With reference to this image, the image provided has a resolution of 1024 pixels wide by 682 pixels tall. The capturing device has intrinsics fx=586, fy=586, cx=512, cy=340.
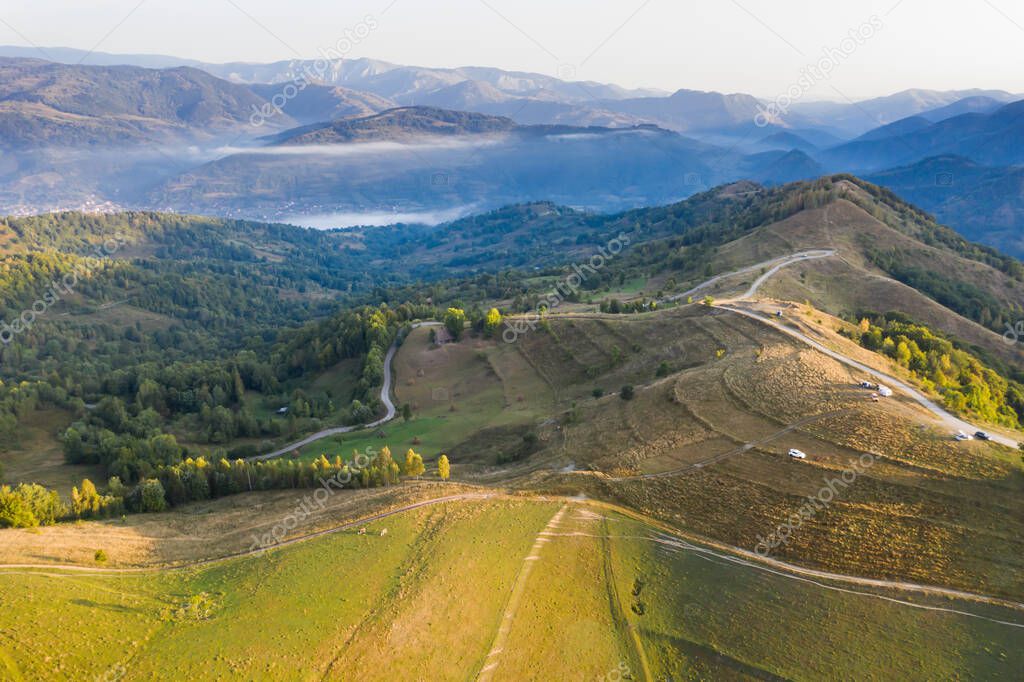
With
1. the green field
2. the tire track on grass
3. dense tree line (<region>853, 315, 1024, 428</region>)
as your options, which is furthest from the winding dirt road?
dense tree line (<region>853, 315, 1024, 428</region>)

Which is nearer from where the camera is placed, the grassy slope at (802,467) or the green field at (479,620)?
the green field at (479,620)

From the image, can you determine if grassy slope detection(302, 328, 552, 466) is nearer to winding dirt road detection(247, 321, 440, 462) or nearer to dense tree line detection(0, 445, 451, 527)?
winding dirt road detection(247, 321, 440, 462)

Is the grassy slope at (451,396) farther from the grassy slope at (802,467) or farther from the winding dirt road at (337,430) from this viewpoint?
the grassy slope at (802,467)

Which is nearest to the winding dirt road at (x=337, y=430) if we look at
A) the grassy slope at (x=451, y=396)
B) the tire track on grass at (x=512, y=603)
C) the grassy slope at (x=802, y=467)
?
the grassy slope at (x=451, y=396)

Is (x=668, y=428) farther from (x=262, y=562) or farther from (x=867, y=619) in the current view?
(x=262, y=562)

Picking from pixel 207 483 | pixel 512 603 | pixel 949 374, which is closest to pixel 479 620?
pixel 512 603

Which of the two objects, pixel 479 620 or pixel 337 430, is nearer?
pixel 479 620

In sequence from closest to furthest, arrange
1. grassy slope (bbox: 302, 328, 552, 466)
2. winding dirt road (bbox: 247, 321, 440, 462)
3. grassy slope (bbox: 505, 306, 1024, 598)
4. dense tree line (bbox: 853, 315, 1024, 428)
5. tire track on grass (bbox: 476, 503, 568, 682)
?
tire track on grass (bbox: 476, 503, 568, 682) → grassy slope (bbox: 505, 306, 1024, 598) → dense tree line (bbox: 853, 315, 1024, 428) → grassy slope (bbox: 302, 328, 552, 466) → winding dirt road (bbox: 247, 321, 440, 462)

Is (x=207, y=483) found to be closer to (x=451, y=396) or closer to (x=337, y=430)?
(x=337, y=430)

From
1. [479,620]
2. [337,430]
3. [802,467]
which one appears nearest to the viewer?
[479,620]
